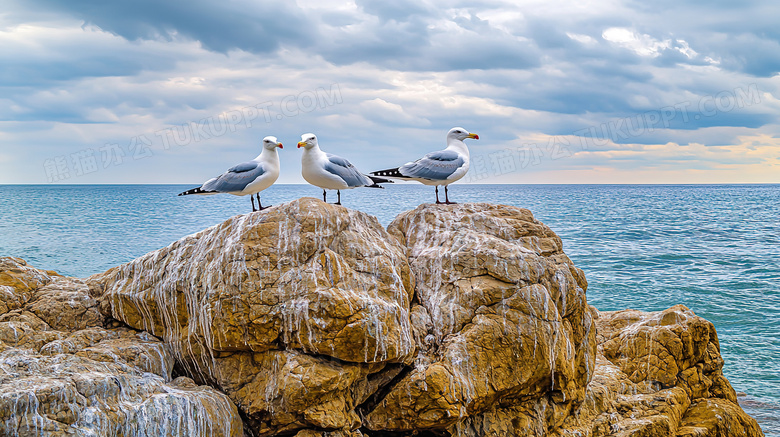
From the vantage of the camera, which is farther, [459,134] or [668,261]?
[668,261]

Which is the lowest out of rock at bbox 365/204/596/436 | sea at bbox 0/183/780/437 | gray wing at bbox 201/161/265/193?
sea at bbox 0/183/780/437

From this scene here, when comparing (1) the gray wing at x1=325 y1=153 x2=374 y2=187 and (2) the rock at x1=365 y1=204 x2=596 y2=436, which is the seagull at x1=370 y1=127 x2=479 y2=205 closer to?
(1) the gray wing at x1=325 y1=153 x2=374 y2=187

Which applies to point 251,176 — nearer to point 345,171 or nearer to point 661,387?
point 345,171

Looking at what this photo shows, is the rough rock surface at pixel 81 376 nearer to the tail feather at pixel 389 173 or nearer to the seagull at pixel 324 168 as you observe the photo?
the seagull at pixel 324 168

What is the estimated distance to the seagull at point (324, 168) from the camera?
23.7 ft

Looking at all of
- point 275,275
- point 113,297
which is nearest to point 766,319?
point 275,275

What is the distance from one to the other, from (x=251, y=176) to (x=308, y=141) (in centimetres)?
89

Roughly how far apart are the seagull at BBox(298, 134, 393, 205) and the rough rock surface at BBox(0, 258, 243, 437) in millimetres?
2657

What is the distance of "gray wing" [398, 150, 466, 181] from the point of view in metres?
7.75

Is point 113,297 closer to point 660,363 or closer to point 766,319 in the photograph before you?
point 660,363

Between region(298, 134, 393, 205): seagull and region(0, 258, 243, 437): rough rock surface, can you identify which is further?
region(298, 134, 393, 205): seagull

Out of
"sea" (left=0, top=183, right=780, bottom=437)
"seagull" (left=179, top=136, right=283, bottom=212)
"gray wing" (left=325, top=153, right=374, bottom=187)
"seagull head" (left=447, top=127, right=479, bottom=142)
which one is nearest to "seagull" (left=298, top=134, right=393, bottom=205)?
"gray wing" (left=325, top=153, right=374, bottom=187)

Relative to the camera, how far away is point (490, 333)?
6023 mm

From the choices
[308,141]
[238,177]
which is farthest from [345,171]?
[238,177]
